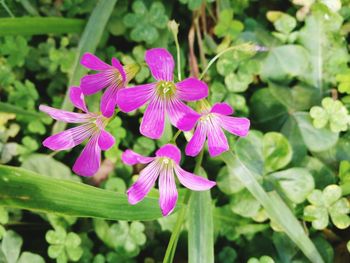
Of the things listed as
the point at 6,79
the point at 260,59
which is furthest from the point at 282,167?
the point at 6,79

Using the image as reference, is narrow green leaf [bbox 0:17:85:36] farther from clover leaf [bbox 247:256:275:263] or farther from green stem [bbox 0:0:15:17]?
clover leaf [bbox 247:256:275:263]

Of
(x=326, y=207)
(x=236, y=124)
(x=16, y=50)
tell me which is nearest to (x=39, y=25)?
(x=16, y=50)

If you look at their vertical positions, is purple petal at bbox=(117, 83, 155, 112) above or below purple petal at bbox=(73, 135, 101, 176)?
above

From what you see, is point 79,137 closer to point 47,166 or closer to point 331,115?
point 47,166

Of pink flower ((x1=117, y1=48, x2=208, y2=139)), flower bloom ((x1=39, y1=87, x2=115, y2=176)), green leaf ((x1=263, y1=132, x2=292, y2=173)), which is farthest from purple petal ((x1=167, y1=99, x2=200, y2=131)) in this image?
green leaf ((x1=263, y1=132, x2=292, y2=173))

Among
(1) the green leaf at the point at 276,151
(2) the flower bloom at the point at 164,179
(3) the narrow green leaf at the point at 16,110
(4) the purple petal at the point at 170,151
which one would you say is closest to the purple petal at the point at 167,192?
(2) the flower bloom at the point at 164,179

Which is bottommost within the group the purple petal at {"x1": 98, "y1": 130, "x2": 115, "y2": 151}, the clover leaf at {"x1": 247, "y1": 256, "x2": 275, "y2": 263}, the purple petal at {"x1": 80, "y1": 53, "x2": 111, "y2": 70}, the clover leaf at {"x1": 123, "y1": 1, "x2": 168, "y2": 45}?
the clover leaf at {"x1": 247, "y1": 256, "x2": 275, "y2": 263}

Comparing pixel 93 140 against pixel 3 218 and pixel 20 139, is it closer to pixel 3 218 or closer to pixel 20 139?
pixel 3 218
